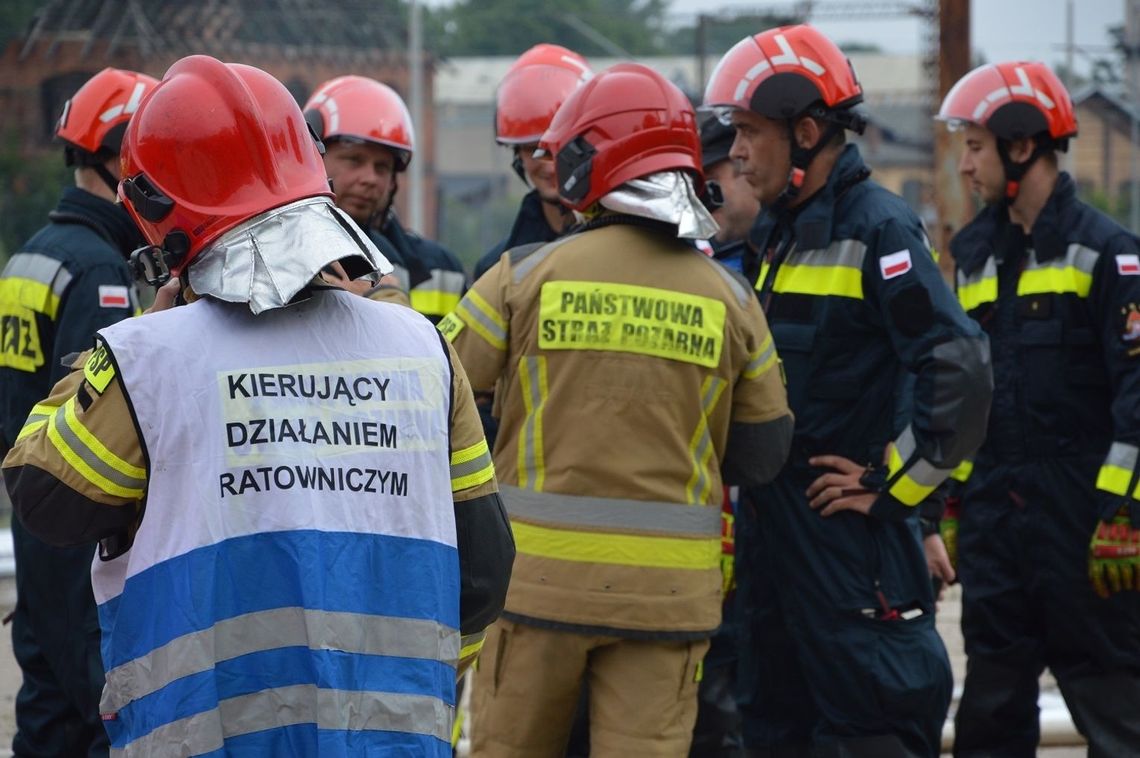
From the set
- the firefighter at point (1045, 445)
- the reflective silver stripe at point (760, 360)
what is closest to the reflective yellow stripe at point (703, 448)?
the reflective silver stripe at point (760, 360)

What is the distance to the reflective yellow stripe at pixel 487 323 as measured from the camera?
4297 mm

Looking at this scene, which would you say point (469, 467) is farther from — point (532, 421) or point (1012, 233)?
point (1012, 233)

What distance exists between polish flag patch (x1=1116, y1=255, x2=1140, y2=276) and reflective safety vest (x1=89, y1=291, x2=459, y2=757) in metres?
3.29

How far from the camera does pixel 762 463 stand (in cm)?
443

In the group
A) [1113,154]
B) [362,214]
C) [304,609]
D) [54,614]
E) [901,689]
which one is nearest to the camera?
[304,609]

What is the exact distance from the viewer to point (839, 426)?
15.7 ft

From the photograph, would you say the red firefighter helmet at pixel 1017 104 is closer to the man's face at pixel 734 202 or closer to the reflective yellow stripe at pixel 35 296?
the man's face at pixel 734 202

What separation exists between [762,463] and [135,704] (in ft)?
7.21

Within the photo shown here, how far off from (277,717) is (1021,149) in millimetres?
3923

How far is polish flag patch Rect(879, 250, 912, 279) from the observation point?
4605 millimetres

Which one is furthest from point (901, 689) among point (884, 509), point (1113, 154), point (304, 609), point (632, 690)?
point (1113, 154)

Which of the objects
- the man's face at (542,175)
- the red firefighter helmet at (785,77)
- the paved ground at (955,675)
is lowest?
the paved ground at (955,675)

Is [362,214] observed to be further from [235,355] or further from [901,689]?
[235,355]

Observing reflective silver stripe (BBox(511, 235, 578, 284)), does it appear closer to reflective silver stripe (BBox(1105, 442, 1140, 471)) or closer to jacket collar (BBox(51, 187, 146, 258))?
jacket collar (BBox(51, 187, 146, 258))
